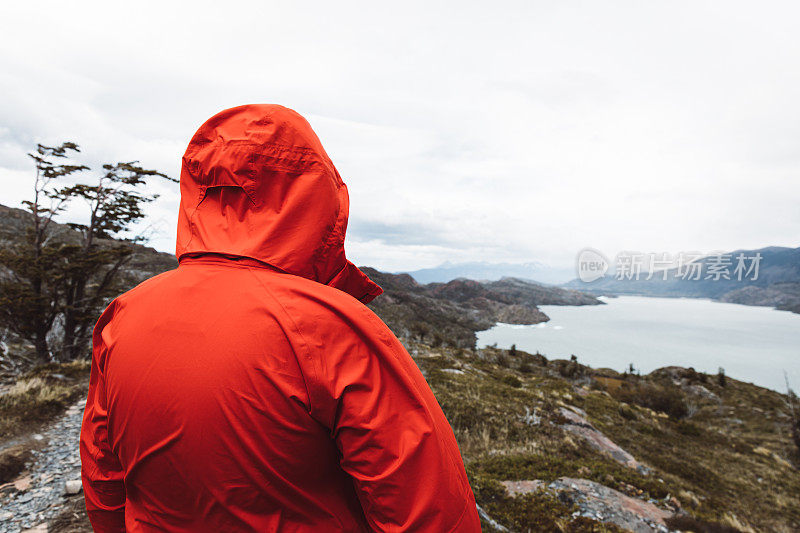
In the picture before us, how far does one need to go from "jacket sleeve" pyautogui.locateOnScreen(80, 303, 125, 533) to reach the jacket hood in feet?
1.86

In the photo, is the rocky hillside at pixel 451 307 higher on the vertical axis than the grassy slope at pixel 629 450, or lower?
lower

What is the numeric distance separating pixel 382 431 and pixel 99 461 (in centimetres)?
124

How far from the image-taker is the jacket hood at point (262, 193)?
1.16 m

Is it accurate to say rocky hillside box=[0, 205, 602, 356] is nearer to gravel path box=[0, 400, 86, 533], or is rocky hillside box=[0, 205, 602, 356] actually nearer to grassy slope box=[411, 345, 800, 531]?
grassy slope box=[411, 345, 800, 531]

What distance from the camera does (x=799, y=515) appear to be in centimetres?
832

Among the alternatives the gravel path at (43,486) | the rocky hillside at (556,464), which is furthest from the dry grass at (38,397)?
the gravel path at (43,486)

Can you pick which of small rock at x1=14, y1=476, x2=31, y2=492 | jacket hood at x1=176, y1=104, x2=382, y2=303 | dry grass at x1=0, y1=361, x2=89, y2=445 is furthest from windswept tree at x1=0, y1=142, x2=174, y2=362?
jacket hood at x1=176, y1=104, x2=382, y2=303

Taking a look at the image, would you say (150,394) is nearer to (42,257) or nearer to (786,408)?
(42,257)

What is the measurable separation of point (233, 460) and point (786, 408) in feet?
123

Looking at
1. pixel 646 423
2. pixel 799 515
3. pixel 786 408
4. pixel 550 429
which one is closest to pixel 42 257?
pixel 550 429

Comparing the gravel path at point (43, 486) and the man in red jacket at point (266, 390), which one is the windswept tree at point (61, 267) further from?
the man in red jacket at point (266, 390)

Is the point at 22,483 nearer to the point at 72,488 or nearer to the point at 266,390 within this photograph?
the point at 72,488

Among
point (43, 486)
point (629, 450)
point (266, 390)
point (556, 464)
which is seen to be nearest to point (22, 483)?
point (43, 486)

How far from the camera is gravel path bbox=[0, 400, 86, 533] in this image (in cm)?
400
